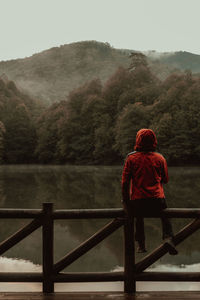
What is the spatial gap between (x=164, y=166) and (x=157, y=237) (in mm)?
9447

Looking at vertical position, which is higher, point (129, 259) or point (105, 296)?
point (129, 259)

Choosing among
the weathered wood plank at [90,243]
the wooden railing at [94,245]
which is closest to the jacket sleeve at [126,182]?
the wooden railing at [94,245]

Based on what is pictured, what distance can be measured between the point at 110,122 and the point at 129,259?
80.1 meters

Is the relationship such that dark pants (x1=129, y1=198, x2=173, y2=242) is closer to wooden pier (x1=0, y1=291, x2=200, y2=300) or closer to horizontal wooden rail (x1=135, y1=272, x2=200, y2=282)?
horizontal wooden rail (x1=135, y1=272, x2=200, y2=282)

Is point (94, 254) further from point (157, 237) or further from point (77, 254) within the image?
point (77, 254)

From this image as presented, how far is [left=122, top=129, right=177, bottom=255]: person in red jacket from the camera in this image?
5125 mm

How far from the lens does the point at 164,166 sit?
17.3 ft

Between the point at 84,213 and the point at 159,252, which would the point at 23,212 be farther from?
the point at 159,252

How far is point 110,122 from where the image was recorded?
278 feet

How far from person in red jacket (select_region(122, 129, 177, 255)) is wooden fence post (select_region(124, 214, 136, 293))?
0.55 feet

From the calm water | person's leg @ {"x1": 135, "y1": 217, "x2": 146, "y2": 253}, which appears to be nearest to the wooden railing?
person's leg @ {"x1": 135, "y1": 217, "x2": 146, "y2": 253}

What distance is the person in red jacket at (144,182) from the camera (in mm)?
5125

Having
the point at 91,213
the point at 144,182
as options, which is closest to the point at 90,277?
the point at 91,213

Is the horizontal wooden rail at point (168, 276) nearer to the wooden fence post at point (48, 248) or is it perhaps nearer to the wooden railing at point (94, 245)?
the wooden railing at point (94, 245)
